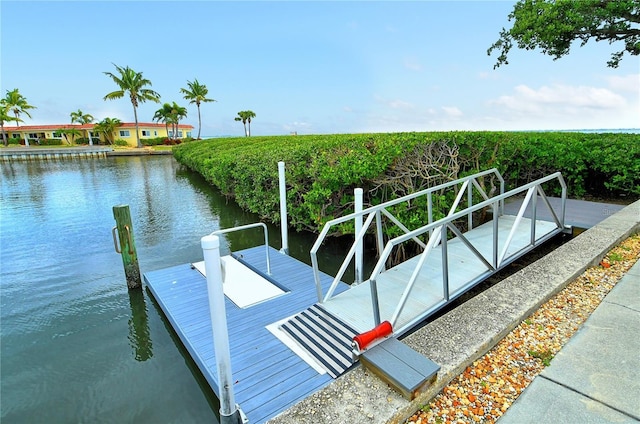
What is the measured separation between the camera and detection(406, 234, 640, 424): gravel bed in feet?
5.90

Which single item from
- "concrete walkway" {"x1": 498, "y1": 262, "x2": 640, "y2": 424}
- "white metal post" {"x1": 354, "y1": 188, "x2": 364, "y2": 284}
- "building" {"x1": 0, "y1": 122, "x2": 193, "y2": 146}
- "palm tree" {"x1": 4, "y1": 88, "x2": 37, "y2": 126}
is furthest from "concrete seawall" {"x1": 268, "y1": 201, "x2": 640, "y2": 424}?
"palm tree" {"x1": 4, "y1": 88, "x2": 37, "y2": 126}

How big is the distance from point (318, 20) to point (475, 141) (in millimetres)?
9219

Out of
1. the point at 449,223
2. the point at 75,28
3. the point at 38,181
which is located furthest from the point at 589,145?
the point at 75,28

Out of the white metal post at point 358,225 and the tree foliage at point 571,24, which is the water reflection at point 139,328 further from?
the tree foliage at point 571,24

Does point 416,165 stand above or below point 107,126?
below

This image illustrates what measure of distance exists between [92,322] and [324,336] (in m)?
3.55

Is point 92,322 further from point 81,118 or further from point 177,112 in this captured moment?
point 81,118

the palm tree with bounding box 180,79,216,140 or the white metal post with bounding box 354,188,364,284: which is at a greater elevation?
the palm tree with bounding box 180,79,216,140

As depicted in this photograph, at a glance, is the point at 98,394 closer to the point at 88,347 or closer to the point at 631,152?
the point at 88,347

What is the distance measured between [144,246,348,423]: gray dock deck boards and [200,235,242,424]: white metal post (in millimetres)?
225

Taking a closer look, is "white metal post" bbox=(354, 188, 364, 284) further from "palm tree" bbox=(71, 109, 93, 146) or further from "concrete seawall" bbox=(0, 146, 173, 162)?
"palm tree" bbox=(71, 109, 93, 146)

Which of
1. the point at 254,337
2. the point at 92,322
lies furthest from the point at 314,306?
the point at 92,322

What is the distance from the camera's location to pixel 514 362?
7.00ft

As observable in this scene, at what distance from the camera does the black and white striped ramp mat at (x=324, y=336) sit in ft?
9.20
